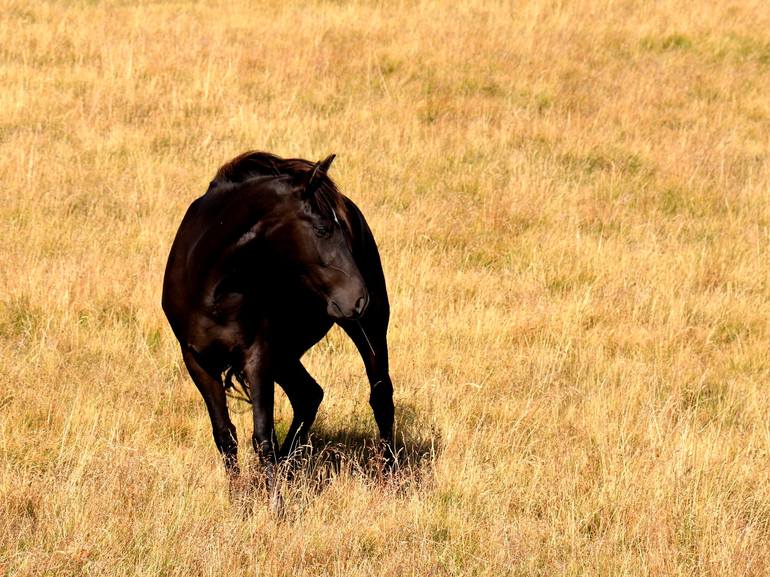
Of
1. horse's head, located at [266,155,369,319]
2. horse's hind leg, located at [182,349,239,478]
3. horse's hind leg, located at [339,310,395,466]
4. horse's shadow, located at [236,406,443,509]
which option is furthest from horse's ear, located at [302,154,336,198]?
horse's shadow, located at [236,406,443,509]

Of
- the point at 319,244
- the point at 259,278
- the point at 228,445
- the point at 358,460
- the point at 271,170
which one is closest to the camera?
the point at 319,244

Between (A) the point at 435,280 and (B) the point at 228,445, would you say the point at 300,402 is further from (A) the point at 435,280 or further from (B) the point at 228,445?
(A) the point at 435,280

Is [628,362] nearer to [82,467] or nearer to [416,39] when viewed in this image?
[82,467]

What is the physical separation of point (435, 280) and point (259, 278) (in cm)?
370

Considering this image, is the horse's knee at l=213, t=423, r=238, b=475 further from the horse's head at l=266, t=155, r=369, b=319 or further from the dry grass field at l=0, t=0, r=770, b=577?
the horse's head at l=266, t=155, r=369, b=319

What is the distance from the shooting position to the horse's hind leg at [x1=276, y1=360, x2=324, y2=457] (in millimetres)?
5523

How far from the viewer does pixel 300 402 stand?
556 centimetres

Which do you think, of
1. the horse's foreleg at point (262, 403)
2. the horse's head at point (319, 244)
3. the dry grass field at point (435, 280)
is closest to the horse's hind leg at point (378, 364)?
the dry grass field at point (435, 280)

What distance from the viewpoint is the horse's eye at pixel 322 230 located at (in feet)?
14.0

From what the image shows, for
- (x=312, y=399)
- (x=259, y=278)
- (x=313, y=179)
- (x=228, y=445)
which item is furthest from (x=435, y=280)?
(x=313, y=179)

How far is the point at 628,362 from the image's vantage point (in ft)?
23.4

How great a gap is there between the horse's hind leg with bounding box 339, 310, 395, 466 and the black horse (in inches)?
10.9

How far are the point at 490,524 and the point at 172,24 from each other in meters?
10.5

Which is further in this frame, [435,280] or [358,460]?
[435,280]
